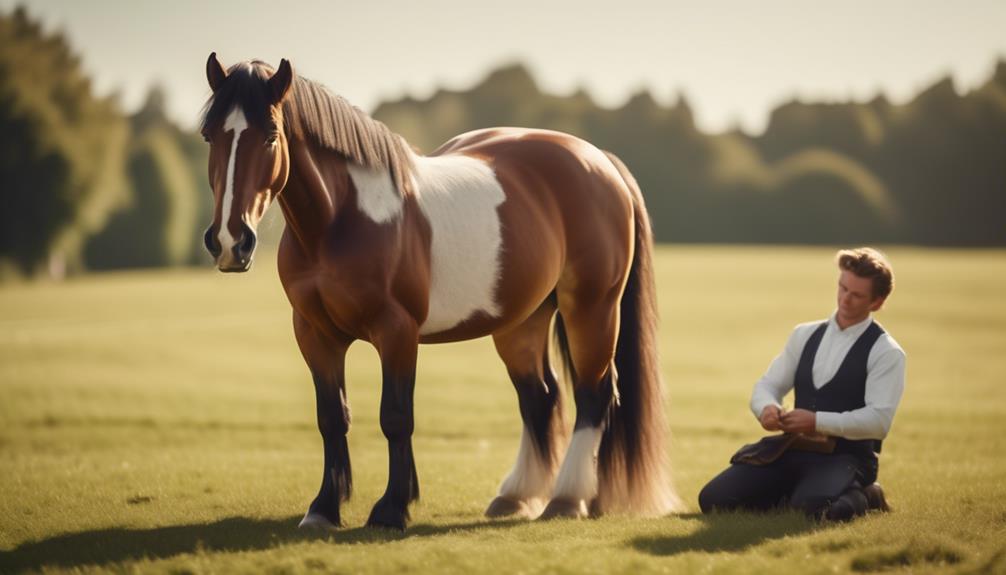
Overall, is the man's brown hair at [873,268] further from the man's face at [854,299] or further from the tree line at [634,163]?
the tree line at [634,163]

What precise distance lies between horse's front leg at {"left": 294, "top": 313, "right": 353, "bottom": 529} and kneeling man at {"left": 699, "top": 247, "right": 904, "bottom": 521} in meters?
2.23

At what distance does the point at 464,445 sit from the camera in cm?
1120

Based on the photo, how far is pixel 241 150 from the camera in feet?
15.4

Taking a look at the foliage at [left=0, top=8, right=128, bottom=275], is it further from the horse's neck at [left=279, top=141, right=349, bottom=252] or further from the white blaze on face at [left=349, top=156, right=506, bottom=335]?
the horse's neck at [left=279, top=141, right=349, bottom=252]

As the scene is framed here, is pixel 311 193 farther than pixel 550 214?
No

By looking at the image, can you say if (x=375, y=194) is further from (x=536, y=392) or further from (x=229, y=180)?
(x=536, y=392)

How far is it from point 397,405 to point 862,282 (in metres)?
2.70

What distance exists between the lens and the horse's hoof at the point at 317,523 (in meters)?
5.41

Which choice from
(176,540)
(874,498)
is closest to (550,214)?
(874,498)

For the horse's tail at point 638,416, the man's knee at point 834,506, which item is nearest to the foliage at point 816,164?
the horse's tail at point 638,416

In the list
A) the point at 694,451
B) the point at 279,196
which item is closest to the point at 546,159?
the point at 279,196

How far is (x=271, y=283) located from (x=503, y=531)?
40.2 m

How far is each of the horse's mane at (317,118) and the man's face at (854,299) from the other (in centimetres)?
254

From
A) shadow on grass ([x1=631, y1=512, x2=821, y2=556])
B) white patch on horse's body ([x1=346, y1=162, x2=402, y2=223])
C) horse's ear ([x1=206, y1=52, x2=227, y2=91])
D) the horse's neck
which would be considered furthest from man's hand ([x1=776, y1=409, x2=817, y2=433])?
horse's ear ([x1=206, y1=52, x2=227, y2=91])
